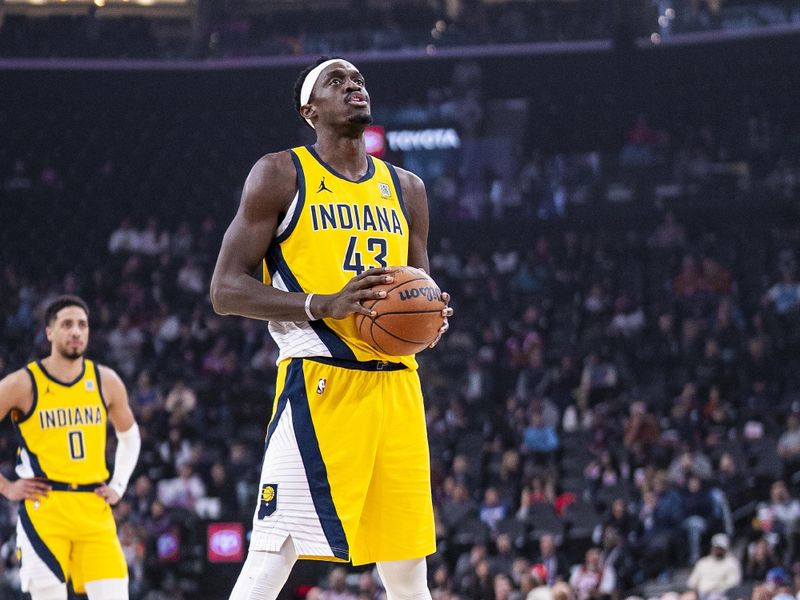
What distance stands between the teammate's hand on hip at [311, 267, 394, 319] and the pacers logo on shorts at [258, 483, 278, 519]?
2.15 ft

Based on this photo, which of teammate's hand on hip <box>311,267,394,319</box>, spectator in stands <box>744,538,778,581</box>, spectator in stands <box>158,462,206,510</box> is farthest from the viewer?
spectator in stands <box>158,462,206,510</box>

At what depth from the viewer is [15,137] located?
79.6ft

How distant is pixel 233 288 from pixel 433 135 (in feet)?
66.1

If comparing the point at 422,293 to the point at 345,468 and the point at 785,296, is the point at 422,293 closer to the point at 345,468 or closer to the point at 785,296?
the point at 345,468

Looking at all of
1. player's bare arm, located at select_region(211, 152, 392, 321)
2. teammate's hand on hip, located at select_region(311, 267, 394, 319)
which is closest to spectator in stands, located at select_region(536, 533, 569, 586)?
player's bare arm, located at select_region(211, 152, 392, 321)

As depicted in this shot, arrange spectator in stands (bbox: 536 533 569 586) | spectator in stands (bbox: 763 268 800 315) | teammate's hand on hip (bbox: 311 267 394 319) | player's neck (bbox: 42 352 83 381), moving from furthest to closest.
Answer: spectator in stands (bbox: 763 268 800 315) → spectator in stands (bbox: 536 533 569 586) → player's neck (bbox: 42 352 83 381) → teammate's hand on hip (bbox: 311 267 394 319)

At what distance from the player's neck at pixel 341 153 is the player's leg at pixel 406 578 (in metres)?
1.38

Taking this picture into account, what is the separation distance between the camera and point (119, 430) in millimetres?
7031

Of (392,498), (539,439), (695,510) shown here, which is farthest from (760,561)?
(392,498)

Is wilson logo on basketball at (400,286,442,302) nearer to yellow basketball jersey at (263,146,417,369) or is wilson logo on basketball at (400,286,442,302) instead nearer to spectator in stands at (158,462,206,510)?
yellow basketball jersey at (263,146,417,369)

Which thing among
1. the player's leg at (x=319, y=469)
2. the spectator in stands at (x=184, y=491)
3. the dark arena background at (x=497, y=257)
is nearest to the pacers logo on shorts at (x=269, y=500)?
the player's leg at (x=319, y=469)

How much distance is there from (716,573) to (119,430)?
6.79 m

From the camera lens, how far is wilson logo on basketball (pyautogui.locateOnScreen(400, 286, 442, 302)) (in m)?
3.94

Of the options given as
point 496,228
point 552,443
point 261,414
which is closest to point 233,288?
point 552,443
